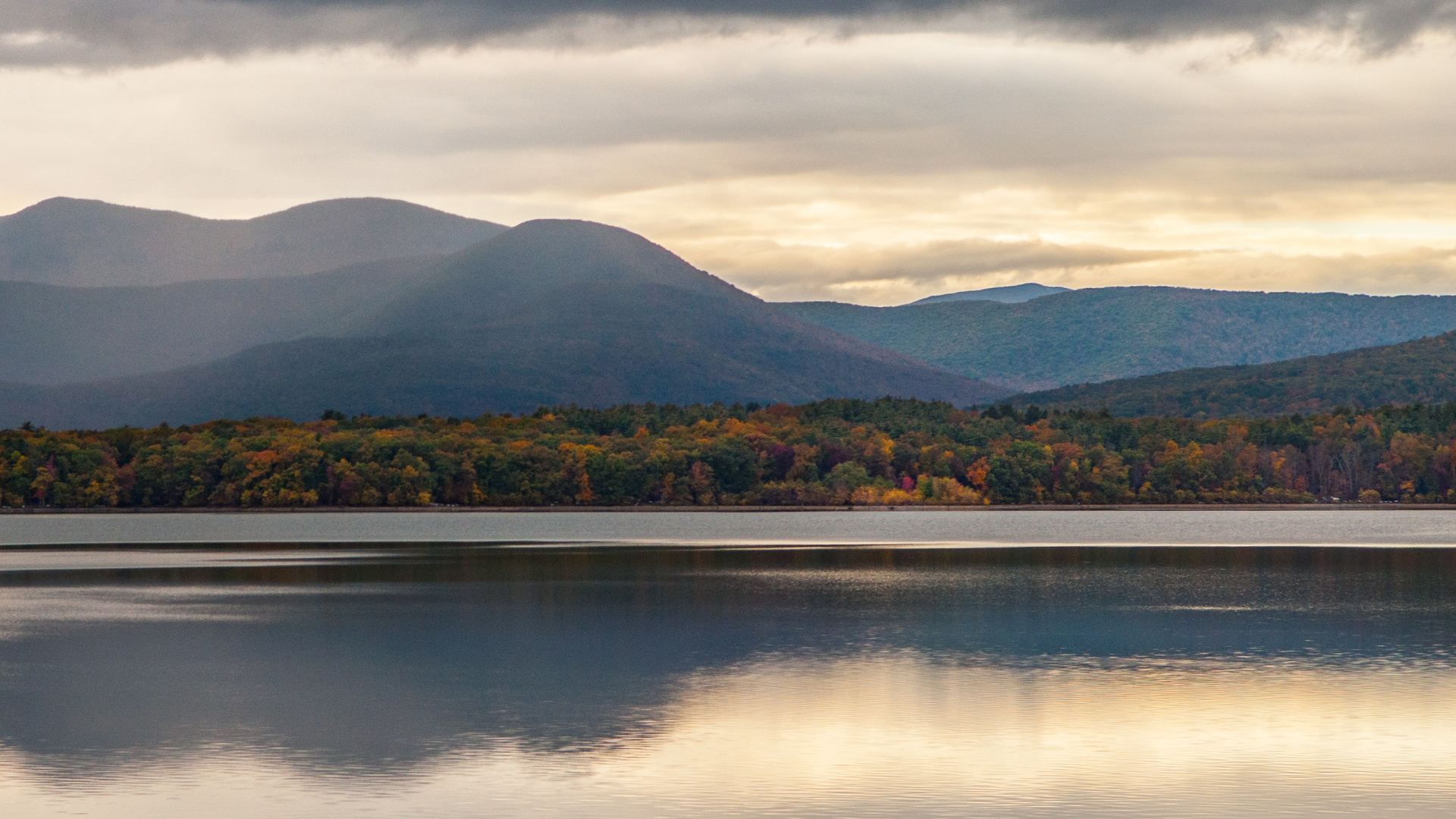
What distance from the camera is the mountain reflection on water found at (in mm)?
25203

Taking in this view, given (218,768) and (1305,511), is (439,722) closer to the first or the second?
(218,768)

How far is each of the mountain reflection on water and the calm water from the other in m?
0.11

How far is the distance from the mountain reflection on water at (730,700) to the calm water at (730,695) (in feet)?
0.36

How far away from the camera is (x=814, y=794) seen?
25.0 metres

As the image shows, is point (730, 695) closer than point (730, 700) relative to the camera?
No

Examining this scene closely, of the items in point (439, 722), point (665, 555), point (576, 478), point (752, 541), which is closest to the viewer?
point (439, 722)

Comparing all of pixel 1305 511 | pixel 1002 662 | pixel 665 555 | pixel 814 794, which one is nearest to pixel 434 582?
pixel 665 555

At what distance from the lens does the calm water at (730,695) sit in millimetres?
25172

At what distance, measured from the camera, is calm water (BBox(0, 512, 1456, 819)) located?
2517 cm

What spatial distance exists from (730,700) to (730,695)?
0.66 m

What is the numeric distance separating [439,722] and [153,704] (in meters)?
6.73

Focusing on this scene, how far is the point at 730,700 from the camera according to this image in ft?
114

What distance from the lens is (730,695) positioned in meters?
35.3

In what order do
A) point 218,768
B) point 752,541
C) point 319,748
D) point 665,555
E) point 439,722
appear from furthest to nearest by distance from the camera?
point 752,541 → point 665,555 → point 439,722 → point 319,748 → point 218,768
